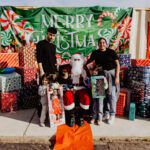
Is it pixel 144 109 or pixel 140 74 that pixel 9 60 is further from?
pixel 144 109

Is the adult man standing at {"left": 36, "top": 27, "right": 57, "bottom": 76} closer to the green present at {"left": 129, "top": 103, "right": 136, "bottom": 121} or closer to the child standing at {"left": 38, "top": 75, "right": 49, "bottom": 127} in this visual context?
the child standing at {"left": 38, "top": 75, "right": 49, "bottom": 127}

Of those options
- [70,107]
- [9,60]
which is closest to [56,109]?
[70,107]

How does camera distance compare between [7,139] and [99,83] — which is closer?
[7,139]

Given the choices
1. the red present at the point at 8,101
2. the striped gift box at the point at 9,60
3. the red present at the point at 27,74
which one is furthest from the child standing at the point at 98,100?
the striped gift box at the point at 9,60

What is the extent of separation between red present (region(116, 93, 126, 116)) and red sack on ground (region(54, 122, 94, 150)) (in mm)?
1145

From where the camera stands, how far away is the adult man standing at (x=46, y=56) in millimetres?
6289

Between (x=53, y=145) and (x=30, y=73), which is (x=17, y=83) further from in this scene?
(x=53, y=145)

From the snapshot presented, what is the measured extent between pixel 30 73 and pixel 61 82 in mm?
1526

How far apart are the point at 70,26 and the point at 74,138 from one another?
420 cm

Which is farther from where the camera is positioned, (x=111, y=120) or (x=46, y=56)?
(x=46, y=56)

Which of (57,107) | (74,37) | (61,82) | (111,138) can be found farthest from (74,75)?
(74,37)

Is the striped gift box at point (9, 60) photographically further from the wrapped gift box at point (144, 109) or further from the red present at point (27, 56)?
the wrapped gift box at point (144, 109)

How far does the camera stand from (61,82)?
6.22 metres

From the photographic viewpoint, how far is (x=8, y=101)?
707 centimetres
